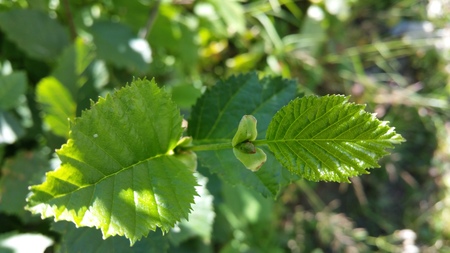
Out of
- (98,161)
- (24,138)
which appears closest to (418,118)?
(24,138)

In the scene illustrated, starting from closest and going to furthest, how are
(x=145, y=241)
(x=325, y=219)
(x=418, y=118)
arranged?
(x=145, y=241) → (x=325, y=219) → (x=418, y=118)

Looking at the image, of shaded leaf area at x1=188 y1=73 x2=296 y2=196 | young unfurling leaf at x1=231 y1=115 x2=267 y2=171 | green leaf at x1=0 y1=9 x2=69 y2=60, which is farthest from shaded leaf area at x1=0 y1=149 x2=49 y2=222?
young unfurling leaf at x1=231 y1=115 x2=267 y2=171

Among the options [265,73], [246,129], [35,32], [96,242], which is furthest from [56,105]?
[265,73]

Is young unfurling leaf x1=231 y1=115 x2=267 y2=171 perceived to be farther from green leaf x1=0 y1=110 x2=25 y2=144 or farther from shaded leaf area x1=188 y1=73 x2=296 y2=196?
green leaf x1=0 y1=110 x2=25 y2=144

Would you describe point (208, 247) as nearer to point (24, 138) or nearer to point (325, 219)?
point (24, 138)

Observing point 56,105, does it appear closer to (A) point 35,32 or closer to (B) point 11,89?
(B) point 11,89

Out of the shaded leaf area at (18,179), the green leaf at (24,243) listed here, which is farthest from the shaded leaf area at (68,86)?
the green leaf at (24,243)
